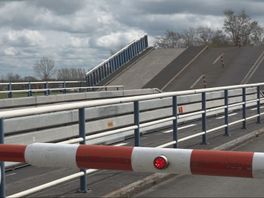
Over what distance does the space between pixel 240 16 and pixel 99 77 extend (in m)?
53.4

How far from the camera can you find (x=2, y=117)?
17.5 ft

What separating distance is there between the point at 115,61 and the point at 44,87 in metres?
15.8

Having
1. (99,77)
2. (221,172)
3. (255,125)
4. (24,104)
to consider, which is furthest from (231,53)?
(221,172)

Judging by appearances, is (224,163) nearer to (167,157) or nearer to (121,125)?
(167,157)

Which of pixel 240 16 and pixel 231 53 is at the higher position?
pixel 240 16

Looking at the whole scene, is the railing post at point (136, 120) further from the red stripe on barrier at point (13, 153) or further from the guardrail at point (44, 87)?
the guardrail at point (44, 87)

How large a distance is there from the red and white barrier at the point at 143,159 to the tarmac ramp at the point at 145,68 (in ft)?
125

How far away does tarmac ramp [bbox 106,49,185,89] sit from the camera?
4437 cm

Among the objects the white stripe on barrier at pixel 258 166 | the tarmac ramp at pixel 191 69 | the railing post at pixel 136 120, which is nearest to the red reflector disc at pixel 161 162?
the white stripe on barrier at pixel 258 166

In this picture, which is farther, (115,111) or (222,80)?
(222,80)

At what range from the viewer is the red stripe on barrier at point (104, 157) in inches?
161

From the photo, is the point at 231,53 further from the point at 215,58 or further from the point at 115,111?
the point at 115,111

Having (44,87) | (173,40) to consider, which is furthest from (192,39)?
(44,87)

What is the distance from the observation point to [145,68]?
4806cm
